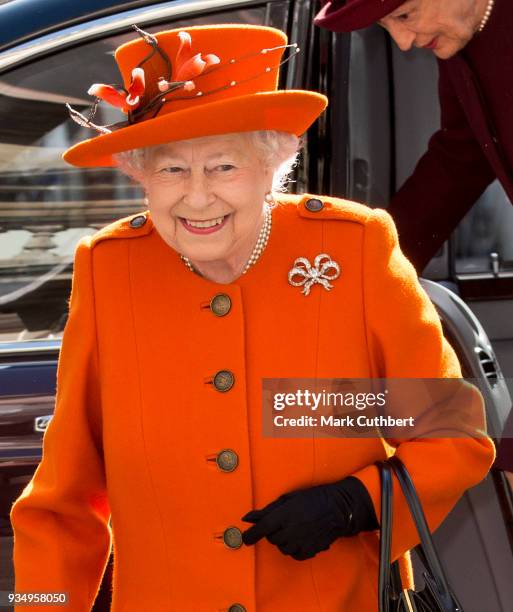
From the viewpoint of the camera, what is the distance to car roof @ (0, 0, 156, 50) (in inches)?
113

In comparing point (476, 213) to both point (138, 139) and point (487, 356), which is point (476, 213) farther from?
point (138, 139)

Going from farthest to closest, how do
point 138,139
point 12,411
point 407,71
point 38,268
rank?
point 407,71, point 38,268, point 12,411, point 138,139

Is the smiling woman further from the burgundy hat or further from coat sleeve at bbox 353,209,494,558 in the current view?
the burgundy hat

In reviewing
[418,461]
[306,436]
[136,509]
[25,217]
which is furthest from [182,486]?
[25,217]

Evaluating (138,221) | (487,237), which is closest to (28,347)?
(138,221)

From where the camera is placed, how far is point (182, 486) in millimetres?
2186

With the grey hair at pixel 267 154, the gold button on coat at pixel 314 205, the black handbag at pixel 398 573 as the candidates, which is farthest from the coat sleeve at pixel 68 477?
the black handbag at pixel 398 573

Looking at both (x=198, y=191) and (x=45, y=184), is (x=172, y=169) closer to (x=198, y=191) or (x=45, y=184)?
(x=198, y=191)

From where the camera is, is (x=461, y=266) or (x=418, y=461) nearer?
(x=418, y=461)

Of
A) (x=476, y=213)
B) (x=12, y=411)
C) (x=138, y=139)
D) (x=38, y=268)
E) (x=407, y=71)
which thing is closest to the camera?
(x=138, y=139)

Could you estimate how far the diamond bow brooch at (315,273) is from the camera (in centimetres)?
219

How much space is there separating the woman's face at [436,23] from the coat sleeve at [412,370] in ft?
1.93

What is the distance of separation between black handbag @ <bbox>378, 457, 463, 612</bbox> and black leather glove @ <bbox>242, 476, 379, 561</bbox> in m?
0.04

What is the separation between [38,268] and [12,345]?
201mm
